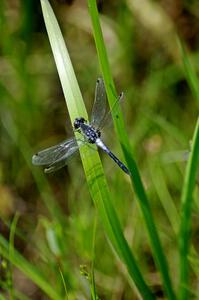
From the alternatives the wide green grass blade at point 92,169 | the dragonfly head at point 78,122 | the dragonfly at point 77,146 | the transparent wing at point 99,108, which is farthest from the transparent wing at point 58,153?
the wide green grass blade at point 92,169

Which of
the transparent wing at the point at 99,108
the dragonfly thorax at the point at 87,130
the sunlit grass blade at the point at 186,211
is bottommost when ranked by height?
the sunlit grass blade at the point at 186,211

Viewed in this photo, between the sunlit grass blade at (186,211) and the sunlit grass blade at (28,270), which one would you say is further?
the sunlit grass blade at (28,270)

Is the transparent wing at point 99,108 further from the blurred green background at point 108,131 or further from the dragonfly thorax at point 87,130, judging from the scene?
the blurred green background at point 108,131

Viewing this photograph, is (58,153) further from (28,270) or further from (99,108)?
(28,270)

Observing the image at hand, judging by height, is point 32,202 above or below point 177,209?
above

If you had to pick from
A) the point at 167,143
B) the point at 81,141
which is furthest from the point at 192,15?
the point at 81,141

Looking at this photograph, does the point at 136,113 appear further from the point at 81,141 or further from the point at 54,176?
the point at 81,141

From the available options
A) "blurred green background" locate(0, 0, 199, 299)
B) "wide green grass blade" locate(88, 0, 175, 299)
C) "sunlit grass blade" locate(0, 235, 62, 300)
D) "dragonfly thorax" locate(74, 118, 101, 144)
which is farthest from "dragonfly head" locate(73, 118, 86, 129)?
"blurred green background" locate(0, 0, 199, 299)
